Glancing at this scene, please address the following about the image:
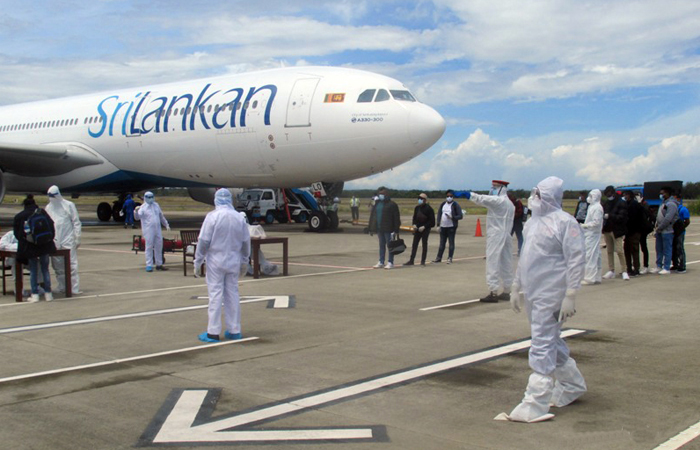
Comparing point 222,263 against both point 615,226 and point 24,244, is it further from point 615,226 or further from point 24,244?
point 615,226

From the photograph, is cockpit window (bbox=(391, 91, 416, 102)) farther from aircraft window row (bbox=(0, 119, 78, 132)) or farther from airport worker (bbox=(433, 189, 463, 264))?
aircraft window row (bbox=(0, 119, 78, 132))

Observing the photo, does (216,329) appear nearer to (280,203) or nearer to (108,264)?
(108,264)

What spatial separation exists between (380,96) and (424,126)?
5.51 feet

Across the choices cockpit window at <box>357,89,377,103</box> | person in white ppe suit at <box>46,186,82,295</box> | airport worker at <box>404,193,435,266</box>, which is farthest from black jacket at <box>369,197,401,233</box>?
cockpit window at <box>357,89,377,103</box>

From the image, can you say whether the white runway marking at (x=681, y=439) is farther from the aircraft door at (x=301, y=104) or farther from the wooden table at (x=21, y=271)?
the aircraft door at (x=301, y=104)

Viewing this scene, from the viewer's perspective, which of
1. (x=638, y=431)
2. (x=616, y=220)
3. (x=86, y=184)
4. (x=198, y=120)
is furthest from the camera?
(x=86, y=184)

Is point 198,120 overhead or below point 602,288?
overhead

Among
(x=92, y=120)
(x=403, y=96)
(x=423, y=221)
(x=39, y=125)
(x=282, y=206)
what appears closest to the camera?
(x=423, y=221)

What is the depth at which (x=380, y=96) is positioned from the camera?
73.0 feet

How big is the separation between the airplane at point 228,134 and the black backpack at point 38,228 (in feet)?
40.6

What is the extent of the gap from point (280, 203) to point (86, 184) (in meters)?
9.32

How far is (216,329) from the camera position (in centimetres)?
819

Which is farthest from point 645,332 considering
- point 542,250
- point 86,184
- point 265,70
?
point 86,184

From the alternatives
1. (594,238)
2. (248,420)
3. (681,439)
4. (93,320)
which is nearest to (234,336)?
(93,320)
